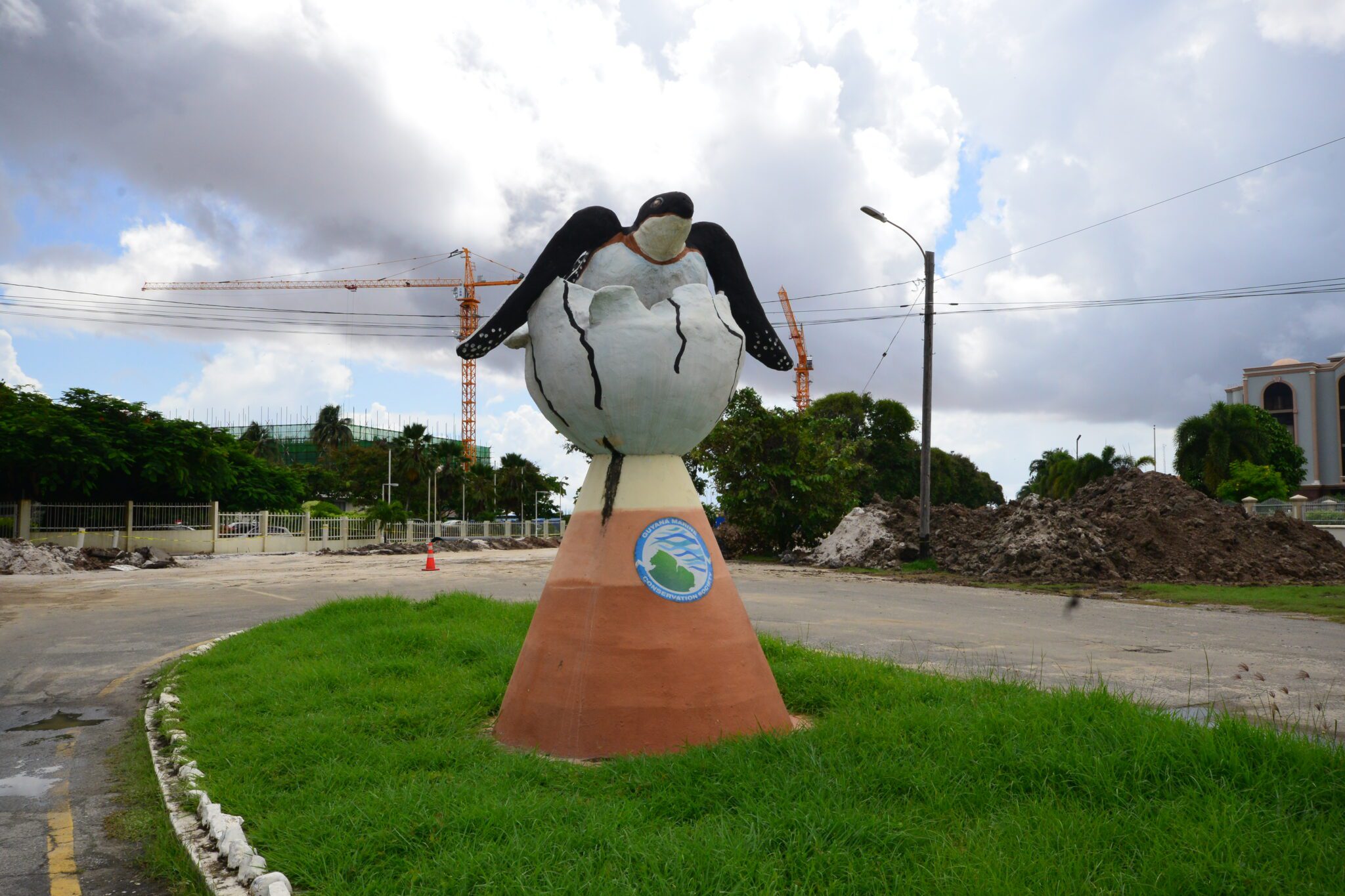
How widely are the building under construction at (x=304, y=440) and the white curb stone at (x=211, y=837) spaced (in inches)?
2194

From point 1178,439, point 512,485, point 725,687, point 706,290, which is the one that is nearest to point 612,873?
point 725,687

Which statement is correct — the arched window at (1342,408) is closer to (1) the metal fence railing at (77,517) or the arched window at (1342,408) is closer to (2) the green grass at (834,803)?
(2) the green grass at (834,803)

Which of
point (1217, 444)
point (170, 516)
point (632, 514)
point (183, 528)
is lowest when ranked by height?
point (183, 528)

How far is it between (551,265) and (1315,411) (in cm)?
6951

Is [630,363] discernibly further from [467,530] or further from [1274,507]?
[467,530]

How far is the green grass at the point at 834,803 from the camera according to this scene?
329 centimetres

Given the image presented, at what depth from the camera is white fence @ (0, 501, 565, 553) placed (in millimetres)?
31922

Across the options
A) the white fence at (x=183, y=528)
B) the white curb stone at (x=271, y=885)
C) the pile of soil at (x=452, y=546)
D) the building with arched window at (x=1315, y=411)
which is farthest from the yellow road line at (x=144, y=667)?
the building with arched window at (x=1315, y=411)

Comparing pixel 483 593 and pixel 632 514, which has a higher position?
pixel 632 514

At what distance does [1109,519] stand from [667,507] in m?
18.8

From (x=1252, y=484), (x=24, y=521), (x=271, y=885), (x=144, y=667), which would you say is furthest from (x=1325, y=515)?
(x=24, y=521)

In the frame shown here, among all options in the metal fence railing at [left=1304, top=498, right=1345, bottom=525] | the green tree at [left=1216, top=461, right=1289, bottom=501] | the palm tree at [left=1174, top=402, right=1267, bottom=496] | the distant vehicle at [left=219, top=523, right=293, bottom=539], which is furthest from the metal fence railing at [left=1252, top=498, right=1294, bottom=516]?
the distant vehicle at [left=219, top=523, right=293, bottom=539]

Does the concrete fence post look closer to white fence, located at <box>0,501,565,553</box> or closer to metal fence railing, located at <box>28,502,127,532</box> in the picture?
white fence, located at <box>0,501,565,553</box>

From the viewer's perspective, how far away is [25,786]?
5590 millimetres
